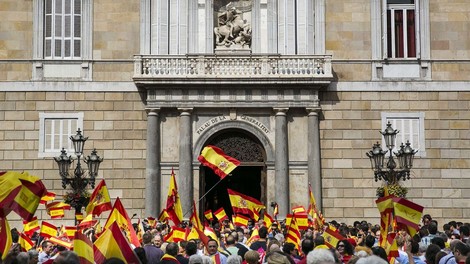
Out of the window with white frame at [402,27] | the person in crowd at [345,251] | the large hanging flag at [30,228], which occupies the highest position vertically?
the window with white frame at [402,27]

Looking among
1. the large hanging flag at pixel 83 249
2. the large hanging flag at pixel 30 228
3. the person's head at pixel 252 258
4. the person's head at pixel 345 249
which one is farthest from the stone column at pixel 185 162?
the person's head at pixel 252 258

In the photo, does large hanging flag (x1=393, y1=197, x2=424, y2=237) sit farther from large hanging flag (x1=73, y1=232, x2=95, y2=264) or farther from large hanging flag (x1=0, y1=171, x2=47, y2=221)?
large hanging flag (x1=73, y1=232, x2=95, y2=264)

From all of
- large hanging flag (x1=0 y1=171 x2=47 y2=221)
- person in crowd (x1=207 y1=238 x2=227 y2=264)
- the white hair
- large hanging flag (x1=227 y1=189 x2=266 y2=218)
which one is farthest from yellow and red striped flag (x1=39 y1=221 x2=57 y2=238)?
the white hair

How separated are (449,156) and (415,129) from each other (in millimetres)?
1554

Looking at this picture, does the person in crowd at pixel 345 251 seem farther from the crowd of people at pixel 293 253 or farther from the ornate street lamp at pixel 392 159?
the ornate street lamp at pixel 392 159

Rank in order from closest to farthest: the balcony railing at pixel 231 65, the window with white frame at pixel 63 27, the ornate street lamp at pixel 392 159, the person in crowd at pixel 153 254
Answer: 1. the person in crowd at pixel 153 254
2. the ornate street lamp at pixel 392 159
3. the balcony railing at pixel 231 65
4. the window with white frame at pixel 63 27

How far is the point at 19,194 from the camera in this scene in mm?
15211

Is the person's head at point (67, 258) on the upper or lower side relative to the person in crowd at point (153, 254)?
upper

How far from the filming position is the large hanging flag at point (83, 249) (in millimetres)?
12625

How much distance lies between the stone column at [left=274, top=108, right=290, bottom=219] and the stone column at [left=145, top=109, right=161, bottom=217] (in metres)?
4.21

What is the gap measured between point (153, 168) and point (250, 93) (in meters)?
4.38

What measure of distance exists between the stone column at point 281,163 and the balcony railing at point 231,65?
151cm

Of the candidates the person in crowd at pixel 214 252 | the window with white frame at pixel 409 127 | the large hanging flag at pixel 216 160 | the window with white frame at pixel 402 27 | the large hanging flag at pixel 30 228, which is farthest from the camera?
the window with white frame at pixel 402 27

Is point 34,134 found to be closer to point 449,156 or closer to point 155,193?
point 155,193
